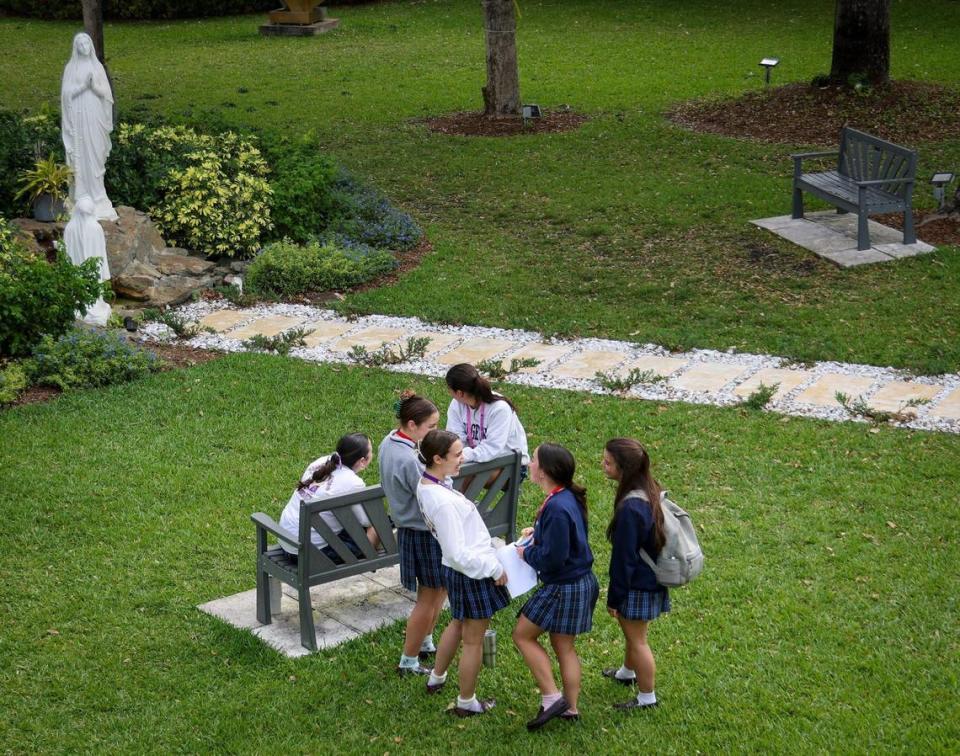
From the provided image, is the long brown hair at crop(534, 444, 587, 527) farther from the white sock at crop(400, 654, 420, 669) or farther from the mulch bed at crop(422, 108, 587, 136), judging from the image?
the mulch bed at crop(422, 108, 587, 136)

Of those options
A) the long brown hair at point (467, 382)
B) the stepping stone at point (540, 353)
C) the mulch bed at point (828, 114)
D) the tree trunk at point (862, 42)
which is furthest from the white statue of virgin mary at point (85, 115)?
the tree trunk at point (862, 42)

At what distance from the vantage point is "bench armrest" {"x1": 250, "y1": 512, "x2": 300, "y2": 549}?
6.11 meters

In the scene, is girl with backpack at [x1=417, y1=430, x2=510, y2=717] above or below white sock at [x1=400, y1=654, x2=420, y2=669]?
above

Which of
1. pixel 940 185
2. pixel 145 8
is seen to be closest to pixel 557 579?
pixel 940 185

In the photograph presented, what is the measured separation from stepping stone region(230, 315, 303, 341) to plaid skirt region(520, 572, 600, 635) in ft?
22.0

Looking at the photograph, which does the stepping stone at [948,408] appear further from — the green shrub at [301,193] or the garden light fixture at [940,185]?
the green shrub at [301,193]

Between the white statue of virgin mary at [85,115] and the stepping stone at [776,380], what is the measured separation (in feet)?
22.0

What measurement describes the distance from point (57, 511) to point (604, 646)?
3.78 metres

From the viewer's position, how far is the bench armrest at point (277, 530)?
6105 millimetres

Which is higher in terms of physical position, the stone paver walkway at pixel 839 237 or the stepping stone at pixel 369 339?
the stone paver walkway at pixel 839 237

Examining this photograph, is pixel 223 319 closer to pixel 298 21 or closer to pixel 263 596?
pixel 263 596

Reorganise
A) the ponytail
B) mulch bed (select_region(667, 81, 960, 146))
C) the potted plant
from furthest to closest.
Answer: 1. mulch bed (select_region(667, 81, 960, 146))
2. the potted plant
3. the ponytail

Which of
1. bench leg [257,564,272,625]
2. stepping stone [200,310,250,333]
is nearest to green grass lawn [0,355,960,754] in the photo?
bench leg [257,564,272,625]

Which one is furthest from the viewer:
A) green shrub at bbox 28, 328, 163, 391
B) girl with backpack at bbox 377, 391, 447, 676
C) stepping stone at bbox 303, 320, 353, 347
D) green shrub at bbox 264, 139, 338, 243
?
green shrub at bbox 264, 139, 338, 243
